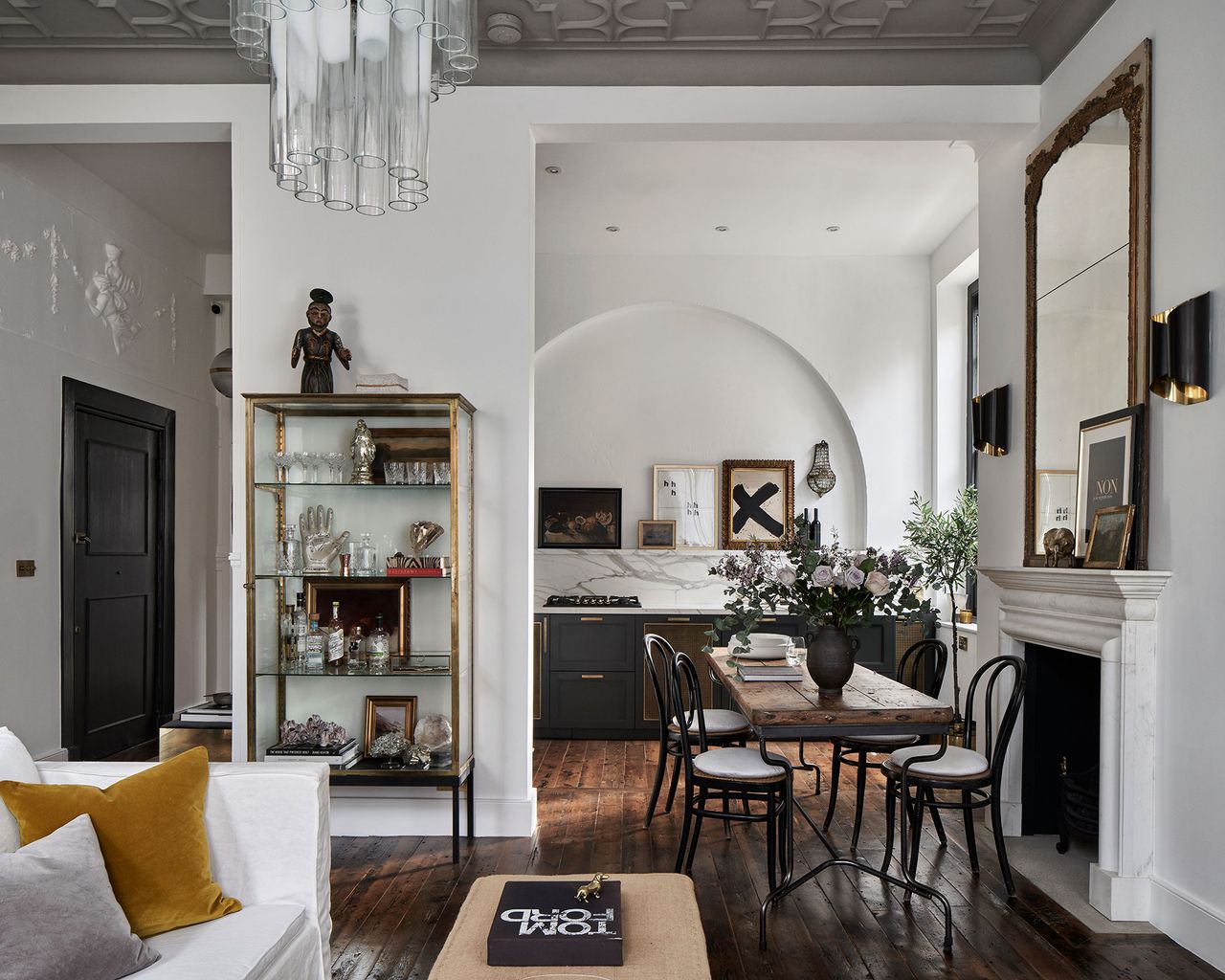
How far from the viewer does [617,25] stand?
421 centimetres

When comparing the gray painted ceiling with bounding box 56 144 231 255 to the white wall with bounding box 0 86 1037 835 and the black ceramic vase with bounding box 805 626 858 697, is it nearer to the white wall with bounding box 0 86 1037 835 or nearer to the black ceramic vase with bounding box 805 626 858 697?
the white wall with bounding box 0 86 1037 835

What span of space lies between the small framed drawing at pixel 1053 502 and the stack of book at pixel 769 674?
1155mm

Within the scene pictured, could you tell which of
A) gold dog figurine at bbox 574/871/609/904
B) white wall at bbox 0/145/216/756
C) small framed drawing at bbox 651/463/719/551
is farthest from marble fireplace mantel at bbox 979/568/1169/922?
white wall at bbox 0/145/216/756

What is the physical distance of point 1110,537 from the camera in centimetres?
356

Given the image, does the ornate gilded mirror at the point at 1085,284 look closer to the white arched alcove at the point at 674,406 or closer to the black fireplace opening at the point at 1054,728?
the black fireplace opening at the point at 1054,728

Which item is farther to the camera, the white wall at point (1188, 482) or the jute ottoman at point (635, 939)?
the white wall at point (1188, 482)

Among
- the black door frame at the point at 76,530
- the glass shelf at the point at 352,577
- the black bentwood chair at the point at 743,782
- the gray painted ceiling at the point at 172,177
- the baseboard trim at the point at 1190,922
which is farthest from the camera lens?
the black door frame at the point at 76,530

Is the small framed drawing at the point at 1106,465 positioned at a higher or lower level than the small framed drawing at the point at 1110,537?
higher

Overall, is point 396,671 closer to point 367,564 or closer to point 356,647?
point 356,647

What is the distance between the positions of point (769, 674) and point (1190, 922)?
165 cm

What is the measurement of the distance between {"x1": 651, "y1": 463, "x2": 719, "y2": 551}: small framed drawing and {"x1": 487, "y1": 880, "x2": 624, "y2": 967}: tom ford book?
5.14m

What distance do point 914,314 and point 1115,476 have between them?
3.86m

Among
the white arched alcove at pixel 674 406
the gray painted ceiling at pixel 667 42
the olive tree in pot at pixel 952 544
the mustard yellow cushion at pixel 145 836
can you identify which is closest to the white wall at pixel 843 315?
the white arched alcove at pixel 674 406

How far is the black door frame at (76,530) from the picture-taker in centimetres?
549
